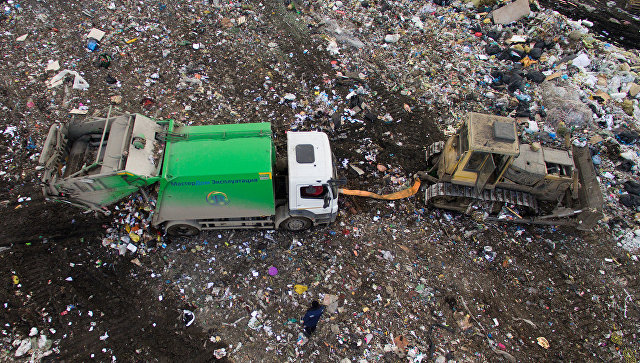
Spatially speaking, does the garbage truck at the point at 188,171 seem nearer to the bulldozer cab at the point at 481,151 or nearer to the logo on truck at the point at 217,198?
the logo on truck at the point at 217,198

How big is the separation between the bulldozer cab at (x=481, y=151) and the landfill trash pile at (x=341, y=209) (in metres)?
0.94

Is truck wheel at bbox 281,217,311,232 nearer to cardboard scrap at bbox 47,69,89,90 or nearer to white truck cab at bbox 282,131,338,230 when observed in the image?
white truck cab at bbox 282,131,338,230

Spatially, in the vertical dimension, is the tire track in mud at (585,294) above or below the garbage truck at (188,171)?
below

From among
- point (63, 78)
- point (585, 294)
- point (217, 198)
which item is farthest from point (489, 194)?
point (63, 78)

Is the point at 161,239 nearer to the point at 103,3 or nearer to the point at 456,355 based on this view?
the point at 456,355

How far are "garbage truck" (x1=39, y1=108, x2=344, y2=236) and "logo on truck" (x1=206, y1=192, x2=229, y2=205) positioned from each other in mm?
15

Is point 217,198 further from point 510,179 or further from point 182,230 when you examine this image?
point 510,179

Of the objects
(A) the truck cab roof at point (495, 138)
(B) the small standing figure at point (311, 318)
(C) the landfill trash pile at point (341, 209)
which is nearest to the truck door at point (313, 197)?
(C) the landfill trash pile at point (341, 209)

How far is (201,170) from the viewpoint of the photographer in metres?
5.19

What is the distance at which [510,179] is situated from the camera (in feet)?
20.3

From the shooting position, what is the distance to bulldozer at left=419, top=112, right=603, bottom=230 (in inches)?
225

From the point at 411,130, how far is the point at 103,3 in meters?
8.76

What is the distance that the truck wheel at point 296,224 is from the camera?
5909 mm

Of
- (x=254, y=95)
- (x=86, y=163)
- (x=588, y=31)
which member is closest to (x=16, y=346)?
(x=86, y=163)
